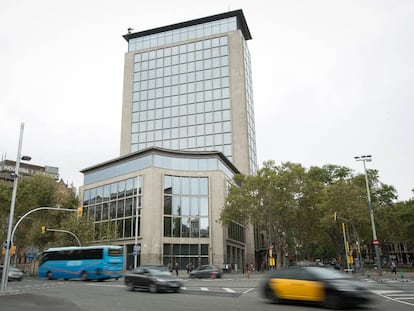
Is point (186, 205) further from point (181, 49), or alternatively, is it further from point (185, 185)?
point (181, 49)

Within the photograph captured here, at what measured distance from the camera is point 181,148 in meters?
77.3

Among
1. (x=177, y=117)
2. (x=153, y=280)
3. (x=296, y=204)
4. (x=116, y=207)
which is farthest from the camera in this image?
(x=177, y=117)

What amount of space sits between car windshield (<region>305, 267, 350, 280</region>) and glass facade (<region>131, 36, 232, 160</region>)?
2419 inches

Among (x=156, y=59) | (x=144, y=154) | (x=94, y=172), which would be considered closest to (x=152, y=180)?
(x=144, y=154)

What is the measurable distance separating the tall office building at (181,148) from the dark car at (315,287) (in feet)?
110

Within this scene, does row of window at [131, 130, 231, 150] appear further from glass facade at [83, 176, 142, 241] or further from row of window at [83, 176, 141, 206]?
glass facade at [83, 176, 142, 241]

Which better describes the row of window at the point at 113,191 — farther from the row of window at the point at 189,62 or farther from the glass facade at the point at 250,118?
the row of window at the point at 189,62

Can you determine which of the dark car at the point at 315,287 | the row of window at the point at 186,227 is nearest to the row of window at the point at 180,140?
the row of window at the point at 186,227

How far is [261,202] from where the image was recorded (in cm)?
4759

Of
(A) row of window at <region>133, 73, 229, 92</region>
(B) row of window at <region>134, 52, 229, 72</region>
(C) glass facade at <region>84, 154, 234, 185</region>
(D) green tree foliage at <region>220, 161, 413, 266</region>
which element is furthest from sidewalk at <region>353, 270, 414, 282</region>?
(B) row of window at <region>134, 52, 229, 72</region>

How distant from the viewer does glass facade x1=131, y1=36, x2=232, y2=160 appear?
76938 mm

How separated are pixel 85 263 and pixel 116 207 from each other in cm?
2736

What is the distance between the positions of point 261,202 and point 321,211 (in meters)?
7.04

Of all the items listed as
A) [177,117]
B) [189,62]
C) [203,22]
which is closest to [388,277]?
[177,117]
